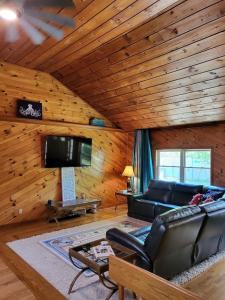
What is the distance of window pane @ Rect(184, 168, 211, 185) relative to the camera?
5855 millimetres

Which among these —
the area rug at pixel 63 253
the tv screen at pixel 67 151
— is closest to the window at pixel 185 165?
the area rug at pixel 63 253

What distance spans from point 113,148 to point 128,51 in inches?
135

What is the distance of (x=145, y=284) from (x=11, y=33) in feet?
12.5

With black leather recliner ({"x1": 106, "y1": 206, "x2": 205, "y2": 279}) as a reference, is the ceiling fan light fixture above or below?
above

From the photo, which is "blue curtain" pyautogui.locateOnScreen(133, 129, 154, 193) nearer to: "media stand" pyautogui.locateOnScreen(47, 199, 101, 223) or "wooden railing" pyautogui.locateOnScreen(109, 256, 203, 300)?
"media stand" pyautogui.locateOnScreen(47, 199, 101, 223)

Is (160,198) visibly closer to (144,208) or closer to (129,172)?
(144,208)

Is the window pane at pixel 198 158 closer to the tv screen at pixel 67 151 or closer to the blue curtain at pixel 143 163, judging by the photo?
the blue curtain at pixel 143 163

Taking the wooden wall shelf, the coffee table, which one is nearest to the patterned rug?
the coffee table

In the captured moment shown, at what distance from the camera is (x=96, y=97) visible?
6.05 metres

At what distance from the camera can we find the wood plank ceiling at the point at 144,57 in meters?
3.08

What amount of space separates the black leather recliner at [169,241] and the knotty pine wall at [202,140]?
9.83 ft

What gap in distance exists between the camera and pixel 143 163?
22.5ft

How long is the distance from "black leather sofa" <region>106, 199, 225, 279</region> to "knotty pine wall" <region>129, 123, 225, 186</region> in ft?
8.06

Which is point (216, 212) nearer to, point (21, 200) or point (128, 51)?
point (128, 51)
